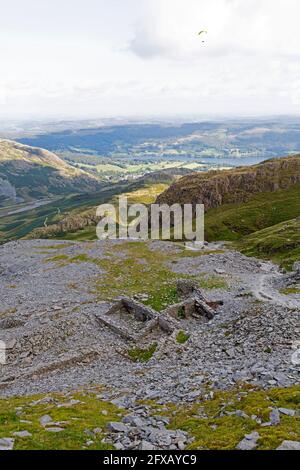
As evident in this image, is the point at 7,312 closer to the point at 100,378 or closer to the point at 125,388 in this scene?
the point at 100,378

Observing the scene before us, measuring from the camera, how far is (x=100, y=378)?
38312 millimetres

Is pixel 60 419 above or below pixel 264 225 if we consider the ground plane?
above

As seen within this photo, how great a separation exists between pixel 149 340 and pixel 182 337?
13.1 ft

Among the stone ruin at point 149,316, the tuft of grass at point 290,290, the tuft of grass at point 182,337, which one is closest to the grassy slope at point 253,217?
the tuft of grass at point 290,290

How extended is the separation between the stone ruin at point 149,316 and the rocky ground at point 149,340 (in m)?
0.52

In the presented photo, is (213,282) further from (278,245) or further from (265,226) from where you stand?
(265,226)

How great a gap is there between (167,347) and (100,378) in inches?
354

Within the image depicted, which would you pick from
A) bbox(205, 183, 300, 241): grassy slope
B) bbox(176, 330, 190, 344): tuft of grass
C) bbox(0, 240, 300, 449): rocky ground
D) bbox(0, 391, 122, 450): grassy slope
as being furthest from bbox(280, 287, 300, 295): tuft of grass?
bbox(205, 183, 300, 241): grassy slope

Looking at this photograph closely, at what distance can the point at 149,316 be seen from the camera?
2149 inches

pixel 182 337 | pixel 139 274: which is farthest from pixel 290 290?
pixel 139 274

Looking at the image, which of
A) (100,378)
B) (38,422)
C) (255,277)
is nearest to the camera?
(38,422)

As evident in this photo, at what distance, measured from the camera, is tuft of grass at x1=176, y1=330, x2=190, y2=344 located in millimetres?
46834

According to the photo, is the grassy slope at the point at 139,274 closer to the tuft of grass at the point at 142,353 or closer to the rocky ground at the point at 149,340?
the rocky ground at the point at 149,340
